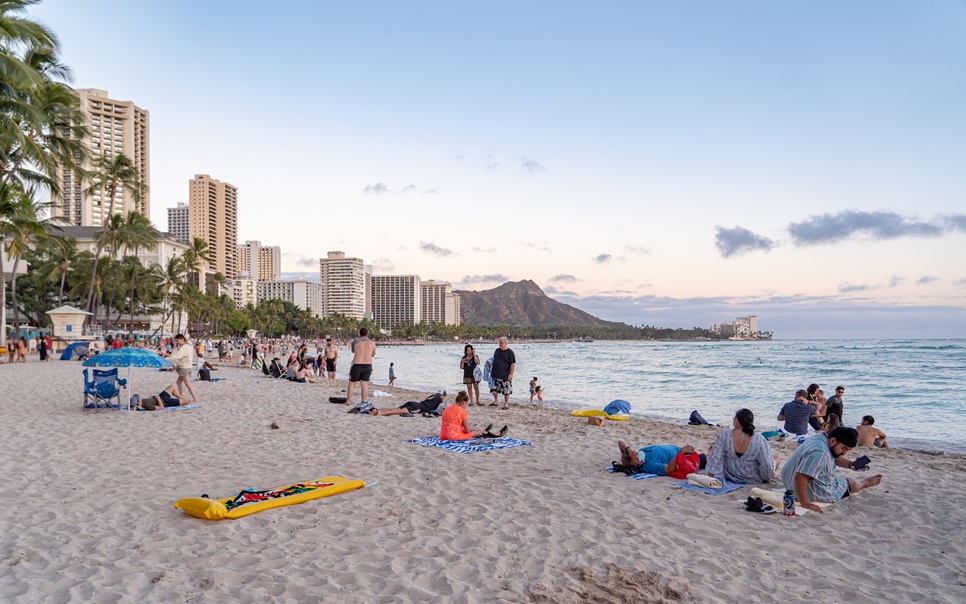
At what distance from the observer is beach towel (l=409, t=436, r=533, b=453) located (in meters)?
7.65

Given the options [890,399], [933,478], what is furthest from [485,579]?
[890,399]

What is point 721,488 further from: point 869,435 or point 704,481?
point 869,435

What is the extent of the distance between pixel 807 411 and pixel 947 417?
9.62m

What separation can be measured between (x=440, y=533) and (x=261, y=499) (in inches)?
62.7

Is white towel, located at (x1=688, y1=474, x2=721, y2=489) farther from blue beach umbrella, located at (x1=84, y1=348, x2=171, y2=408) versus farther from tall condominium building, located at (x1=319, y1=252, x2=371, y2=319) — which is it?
tall condominium building, located at (x1=319, y1=252, x2=371, y2=319)

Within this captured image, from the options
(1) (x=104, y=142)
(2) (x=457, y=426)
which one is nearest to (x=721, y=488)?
(2) (x=457, y=426)

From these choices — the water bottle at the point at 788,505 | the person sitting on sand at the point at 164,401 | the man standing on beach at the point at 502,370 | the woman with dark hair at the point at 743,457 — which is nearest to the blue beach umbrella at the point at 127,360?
the person sitting on sand at the point at 164,401

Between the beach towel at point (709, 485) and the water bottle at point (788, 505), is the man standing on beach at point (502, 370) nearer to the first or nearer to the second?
the beach towel at point (709, 485)

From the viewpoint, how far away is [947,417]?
16016 millimetres

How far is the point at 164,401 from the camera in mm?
11047

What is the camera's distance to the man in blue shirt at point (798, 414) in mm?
9648

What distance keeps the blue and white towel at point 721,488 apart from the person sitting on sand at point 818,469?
0.56 metres

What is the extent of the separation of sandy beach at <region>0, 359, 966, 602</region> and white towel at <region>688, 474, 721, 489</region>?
146mm

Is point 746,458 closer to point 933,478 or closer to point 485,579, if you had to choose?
point 933,478
